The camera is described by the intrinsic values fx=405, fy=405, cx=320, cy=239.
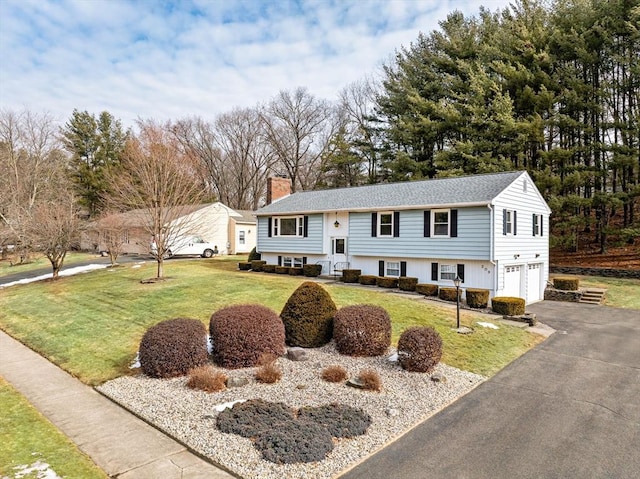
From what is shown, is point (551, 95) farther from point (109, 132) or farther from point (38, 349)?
point (109, 132)

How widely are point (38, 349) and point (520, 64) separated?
109 feet

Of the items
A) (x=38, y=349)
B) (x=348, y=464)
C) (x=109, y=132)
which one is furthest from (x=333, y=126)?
(x=348, y=464)

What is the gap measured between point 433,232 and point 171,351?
45.2 feet

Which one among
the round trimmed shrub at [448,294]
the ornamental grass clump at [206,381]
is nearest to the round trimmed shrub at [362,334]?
the ornamental grass clump at [206,381]

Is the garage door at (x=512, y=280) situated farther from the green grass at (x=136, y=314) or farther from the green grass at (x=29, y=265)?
the green grass at (x=29, y=265)

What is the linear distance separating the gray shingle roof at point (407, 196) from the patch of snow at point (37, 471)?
1651cm

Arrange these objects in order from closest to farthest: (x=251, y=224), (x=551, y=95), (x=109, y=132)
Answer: (x=551, y=95) → (x=251, y=224) → (x=109, y=132)

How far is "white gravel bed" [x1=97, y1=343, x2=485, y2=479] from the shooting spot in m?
5.67

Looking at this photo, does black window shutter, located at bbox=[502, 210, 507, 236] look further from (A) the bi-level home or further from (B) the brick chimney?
(B) the brick chimney

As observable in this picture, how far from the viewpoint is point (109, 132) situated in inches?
2067

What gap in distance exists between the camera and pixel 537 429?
690 cm

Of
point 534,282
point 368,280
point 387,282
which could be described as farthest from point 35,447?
point 534,282

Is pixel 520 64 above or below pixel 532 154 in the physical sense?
above

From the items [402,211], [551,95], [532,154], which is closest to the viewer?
[402,211]
